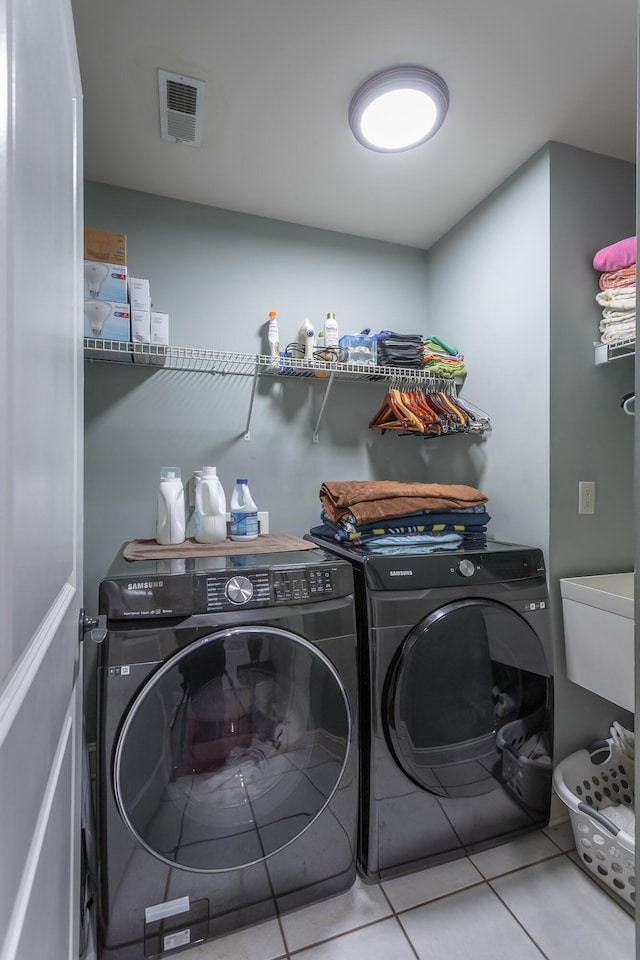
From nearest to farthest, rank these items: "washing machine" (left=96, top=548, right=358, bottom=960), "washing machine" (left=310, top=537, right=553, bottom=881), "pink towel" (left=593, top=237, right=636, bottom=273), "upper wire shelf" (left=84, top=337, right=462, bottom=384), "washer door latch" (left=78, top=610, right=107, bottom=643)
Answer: "washer door latch" (left=78, top=610, right=107, bottom=643) → "washing machine" (left=96, top=548, right=358, bottom=960) → "washing machine" (left=310, top=537, right=553, bottom=881) → "pink towel" (left=593, top=237, right=636, bottom=273) → "upper wire shelf" (left=84, top=337, right=462, bottom=384)

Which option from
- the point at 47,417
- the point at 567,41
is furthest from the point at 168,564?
the point at 567,41

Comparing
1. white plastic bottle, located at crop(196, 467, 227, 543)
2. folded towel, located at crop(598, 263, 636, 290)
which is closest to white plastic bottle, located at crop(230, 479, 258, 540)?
white plastic bottle, located at crop(196, 467, 227, 543)

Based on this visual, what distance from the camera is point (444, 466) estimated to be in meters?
2.27

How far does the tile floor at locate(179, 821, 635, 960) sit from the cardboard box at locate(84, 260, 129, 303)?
79.4 inches

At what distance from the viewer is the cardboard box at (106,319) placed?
5.20ft

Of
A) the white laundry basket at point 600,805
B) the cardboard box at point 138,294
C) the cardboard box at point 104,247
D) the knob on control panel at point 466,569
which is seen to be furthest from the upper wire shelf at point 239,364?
the white laundry basket at point 600,805

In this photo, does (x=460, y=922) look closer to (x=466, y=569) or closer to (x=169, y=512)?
(x=466, y=569)

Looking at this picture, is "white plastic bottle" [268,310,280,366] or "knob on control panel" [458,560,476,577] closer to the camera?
"knob on control panel" [458,560,476,577]

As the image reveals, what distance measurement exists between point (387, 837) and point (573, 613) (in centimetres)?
97

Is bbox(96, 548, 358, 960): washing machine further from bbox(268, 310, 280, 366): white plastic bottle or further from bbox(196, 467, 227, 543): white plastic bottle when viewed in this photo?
bbox(268, 310, 280, 366): white plastic bottle

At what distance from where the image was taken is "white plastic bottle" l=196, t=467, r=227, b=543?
176 cm

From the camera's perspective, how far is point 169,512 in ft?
5.62

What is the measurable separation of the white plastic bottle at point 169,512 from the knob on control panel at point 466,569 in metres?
1.04

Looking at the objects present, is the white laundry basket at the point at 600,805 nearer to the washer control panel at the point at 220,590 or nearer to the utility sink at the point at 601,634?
the utility sink at the point at 601,634
